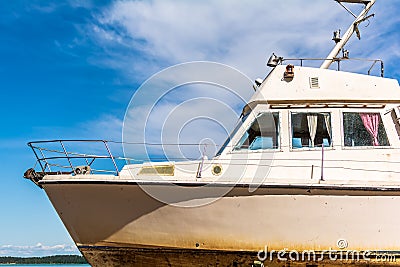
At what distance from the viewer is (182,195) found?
333 inches

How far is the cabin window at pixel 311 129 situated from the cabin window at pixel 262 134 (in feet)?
1.12

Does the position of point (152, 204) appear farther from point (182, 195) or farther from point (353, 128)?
point (353, 128)

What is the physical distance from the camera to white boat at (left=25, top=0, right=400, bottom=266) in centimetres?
848

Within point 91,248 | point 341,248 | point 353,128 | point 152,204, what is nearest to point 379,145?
point 353,128

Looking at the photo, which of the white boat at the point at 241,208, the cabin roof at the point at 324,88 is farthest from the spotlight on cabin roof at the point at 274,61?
the white boat at the point at 241,208

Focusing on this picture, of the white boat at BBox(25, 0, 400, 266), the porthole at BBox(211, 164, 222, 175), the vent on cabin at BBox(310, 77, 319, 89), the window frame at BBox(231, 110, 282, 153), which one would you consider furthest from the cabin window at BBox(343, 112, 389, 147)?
the porthole at BBox(211, 164, 222, 175)

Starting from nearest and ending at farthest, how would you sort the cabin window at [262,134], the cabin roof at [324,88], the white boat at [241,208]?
the white boat at [241,208] → the cabin window at [262,134] → the cabin roof at [324,88]

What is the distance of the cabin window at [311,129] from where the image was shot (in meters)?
9.49

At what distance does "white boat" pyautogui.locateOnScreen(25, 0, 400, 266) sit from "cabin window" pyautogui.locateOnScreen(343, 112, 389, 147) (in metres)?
0.18

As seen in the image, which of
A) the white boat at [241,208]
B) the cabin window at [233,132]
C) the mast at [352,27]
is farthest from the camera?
the mast at [352,27]

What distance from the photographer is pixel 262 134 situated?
962 cm

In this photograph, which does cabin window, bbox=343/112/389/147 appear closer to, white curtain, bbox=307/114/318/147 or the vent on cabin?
white curtain, bbox=307/114/318/147

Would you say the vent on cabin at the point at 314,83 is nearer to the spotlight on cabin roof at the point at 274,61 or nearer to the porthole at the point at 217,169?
the spotlight on cabin roof at the point at 274,61

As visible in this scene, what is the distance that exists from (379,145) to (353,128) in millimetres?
568
